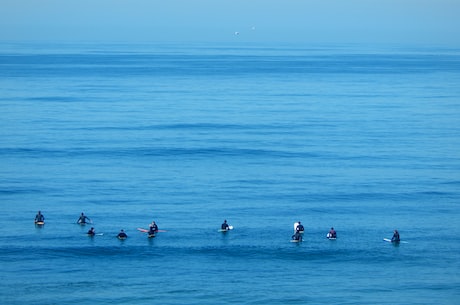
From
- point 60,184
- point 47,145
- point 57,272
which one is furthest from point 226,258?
point 47,145

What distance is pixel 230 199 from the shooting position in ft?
263

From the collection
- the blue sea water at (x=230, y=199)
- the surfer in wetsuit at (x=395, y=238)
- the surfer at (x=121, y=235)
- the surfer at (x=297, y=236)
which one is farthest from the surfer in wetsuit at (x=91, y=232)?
the surfer in wetsuit at (x=395, y=238)

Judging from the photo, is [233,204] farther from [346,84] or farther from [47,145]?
[346,84]

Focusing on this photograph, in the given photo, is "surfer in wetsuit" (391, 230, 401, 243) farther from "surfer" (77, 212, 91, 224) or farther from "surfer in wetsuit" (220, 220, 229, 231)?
"surfer" (77, 212, 91, 224)

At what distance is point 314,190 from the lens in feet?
276

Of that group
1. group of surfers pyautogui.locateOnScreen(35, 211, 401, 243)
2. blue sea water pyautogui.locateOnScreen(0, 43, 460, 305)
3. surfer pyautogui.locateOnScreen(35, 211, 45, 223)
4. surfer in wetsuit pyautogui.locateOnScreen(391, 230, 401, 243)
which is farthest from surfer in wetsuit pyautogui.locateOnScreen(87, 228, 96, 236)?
surfer in wetsuit pyautogui.locateOnScreen(391, 230, 401, 243)

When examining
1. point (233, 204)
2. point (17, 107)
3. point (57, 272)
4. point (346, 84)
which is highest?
point (346, 84)

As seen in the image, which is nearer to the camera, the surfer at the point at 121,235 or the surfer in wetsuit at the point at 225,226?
the surfer at the point at 121,235

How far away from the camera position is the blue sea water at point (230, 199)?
56938 millimetres

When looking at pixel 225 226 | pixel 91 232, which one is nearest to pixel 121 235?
pixel 91 232

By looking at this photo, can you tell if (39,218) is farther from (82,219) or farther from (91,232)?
(91,232)

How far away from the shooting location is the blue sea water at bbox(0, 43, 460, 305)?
5694cm

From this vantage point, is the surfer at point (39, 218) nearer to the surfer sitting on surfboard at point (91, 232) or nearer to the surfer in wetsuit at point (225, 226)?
the surfer sitting on surfboard at point (91, 232)

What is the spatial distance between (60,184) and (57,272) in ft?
92.7
